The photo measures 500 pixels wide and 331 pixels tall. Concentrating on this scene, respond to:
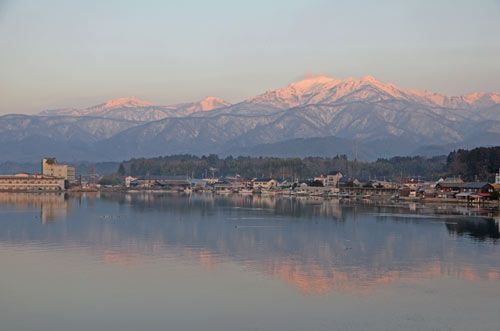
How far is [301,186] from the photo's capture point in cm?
7181

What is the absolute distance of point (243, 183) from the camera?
85.9 meters

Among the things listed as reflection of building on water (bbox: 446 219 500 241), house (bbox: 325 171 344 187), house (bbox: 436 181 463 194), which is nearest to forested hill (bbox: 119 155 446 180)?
house (bbox: 325 171 344 187)

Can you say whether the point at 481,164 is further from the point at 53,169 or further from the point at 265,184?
the point at 53,169

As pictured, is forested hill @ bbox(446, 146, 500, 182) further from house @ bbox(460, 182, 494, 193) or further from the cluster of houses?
house @ bbox(460, 182, 494, 193)

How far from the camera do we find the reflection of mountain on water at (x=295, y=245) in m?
14.5

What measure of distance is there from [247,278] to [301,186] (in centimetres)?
5838

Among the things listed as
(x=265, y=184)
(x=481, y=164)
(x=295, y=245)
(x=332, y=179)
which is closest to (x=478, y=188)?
(x=481, y=164)

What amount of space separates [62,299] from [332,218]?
813 inches

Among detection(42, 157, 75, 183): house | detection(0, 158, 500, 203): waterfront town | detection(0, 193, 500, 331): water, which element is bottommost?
detection(0, 193, 500, 331): water

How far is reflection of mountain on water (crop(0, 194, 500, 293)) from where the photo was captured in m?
14.5

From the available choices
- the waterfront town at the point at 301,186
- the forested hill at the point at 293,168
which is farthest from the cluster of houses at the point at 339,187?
the forested hill at the point at 293,168

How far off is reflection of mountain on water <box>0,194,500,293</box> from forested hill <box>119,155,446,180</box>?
65743 mm

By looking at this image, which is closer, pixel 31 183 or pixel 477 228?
pixel 477 228

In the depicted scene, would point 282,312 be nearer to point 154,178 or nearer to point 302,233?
point 302,233
